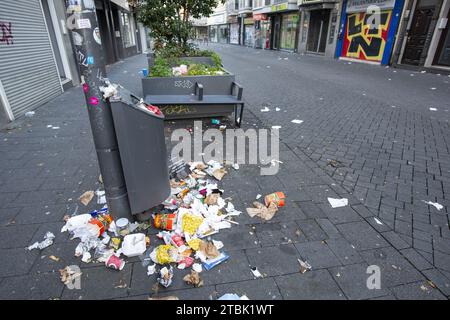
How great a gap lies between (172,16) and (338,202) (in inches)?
279

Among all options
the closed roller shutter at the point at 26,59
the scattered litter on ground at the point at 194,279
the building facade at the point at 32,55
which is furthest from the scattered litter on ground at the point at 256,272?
the closed roller shutter at the point at 26,59

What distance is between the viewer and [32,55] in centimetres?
666

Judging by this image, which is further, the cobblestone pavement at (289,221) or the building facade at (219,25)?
the building facade at (219,25)

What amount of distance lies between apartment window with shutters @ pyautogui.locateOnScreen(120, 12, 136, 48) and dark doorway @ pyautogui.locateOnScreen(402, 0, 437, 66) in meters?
17.2

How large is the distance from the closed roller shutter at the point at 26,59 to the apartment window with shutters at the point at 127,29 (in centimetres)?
1270

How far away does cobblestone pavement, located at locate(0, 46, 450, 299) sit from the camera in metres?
2.08

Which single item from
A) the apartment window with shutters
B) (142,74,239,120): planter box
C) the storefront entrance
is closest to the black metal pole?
A: (142,74,239,120): planter box

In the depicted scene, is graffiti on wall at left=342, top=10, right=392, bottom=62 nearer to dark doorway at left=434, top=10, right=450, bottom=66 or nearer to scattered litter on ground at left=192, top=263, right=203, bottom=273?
dark doorway at left=434, top=10, right=450, bottom=66

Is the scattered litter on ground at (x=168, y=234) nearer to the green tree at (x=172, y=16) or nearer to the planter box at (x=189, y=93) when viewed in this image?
the planter box at (x=189, y=93)

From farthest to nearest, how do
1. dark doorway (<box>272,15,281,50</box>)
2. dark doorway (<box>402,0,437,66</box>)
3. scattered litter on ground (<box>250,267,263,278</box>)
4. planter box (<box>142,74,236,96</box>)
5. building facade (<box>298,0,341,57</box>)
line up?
dark doorway (<box>272,15,281,50</box>)
building facade (<box>298,0,341,57</box>)
dark doorway (<box>402,0,437,66</box>)
planter box (<box>142,74,236,96</box>)
scattered litter on ground (<box>250,267,263,278</box>)

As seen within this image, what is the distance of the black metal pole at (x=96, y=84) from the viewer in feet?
6.44
